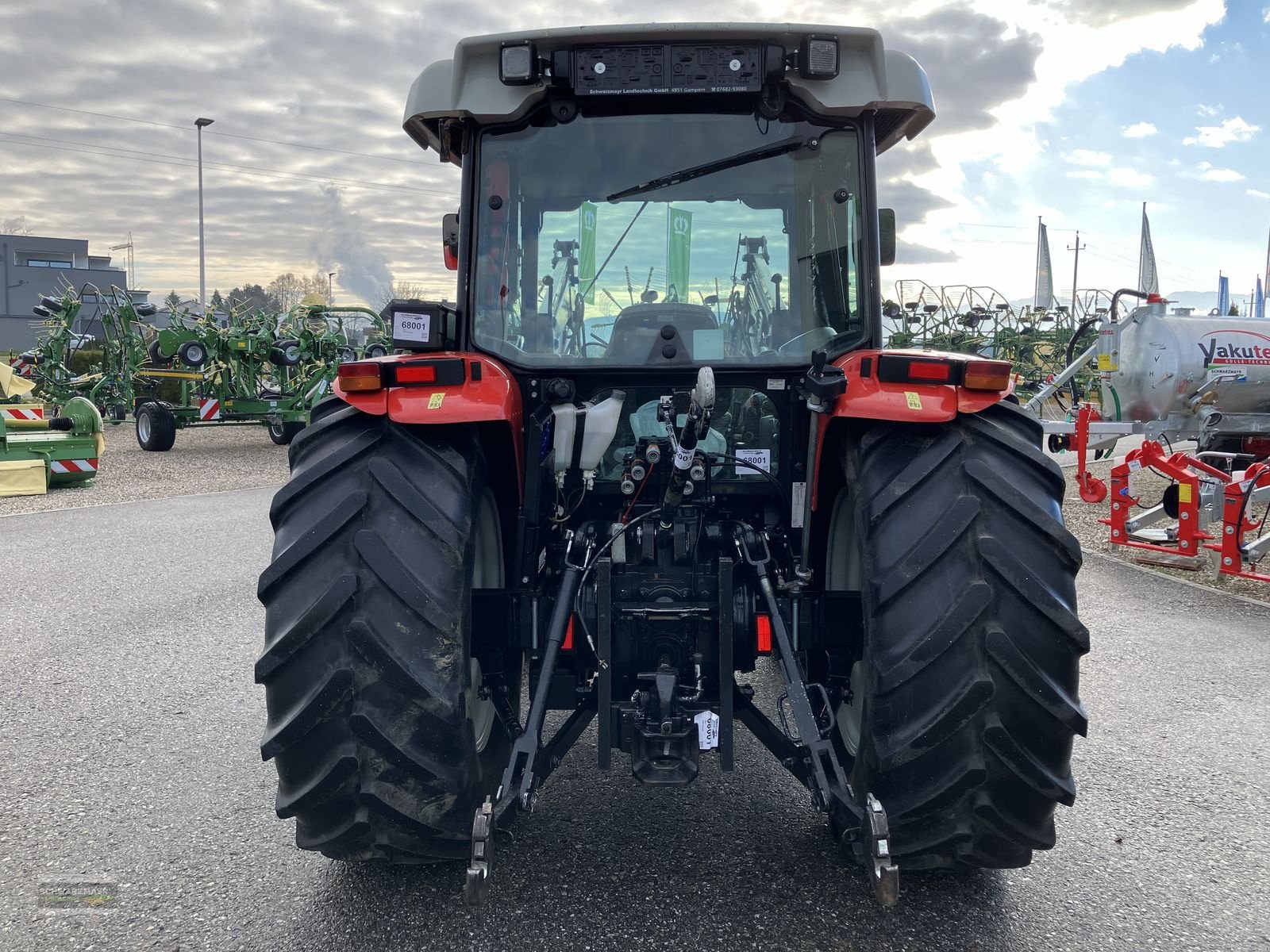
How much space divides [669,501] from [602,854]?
3.63 ft

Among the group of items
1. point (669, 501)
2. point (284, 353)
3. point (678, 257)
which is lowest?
point (669, 501)

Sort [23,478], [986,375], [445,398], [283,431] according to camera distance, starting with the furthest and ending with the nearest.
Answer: [283,431] → [23,478] → [445,398] → [986,375]

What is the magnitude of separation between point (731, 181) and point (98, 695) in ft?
12.3

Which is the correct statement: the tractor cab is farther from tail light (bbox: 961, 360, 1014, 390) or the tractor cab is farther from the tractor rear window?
tail light (bbox: 961, 360, 1014, 390)

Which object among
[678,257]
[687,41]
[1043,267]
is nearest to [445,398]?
[678,257]

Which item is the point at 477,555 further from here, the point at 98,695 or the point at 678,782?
the point at 98,695

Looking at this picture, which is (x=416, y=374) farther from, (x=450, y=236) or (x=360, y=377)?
(x=450, y=236)

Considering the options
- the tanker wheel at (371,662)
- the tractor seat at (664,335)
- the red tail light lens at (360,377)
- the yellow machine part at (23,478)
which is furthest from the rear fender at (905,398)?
the yellow machine part at (23,478)

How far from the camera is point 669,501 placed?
9.24ft

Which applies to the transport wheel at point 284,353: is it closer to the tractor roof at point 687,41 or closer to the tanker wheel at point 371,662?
the tractor roof at point 687,41

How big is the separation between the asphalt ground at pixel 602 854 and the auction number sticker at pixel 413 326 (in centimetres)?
157

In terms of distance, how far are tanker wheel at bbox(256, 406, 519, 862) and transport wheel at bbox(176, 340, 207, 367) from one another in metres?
15.0

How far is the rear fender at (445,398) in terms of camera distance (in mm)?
2525

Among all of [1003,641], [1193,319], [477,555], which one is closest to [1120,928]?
[1003,641]
